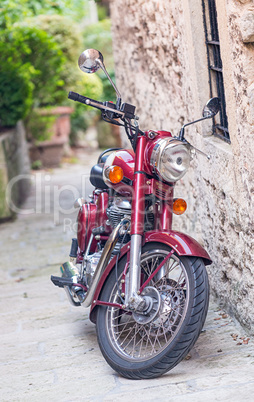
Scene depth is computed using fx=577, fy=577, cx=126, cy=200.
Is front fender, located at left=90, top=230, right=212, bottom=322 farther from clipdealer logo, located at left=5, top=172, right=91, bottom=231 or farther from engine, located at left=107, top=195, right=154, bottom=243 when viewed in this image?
clipdealer logo, located at left=5, top=172, right=91, bottom=231

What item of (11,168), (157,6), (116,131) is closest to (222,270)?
(157,6)

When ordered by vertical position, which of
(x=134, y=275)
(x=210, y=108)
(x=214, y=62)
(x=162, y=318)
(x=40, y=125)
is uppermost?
(x=40, y=125)

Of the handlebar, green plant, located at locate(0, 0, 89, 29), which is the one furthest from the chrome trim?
green plant, located at locate(0, 0, 89, 29)

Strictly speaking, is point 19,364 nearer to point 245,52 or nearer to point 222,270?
point 222,270

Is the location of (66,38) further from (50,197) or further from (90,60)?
(90,60)

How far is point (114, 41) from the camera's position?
6328 mm

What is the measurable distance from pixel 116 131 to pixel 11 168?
5.89 m

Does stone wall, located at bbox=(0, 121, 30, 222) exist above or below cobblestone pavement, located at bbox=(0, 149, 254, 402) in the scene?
above

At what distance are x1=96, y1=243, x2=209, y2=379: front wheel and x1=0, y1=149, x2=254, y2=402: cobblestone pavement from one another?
10cm

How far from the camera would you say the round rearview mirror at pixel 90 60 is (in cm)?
273

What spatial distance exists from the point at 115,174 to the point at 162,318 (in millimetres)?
730

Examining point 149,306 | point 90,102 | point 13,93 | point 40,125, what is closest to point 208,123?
point 90,102

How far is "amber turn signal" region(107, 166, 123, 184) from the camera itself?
2818 mm

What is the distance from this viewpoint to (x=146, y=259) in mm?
2805
